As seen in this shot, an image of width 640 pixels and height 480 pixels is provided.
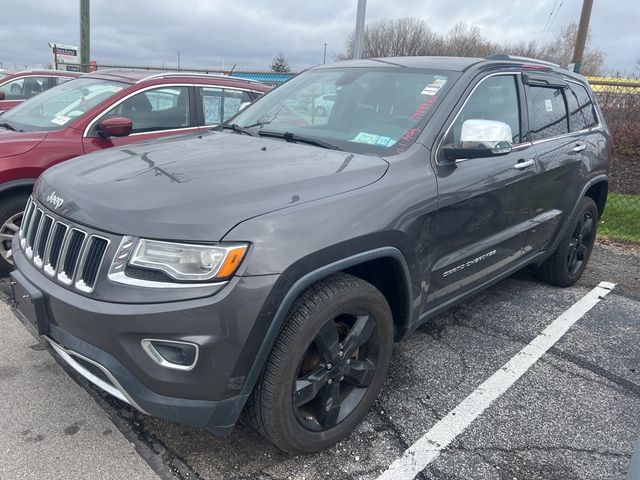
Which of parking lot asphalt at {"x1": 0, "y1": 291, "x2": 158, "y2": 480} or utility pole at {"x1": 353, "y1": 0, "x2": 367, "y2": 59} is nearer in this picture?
parking lot asphalt at {"x1": 0, "y1": 291, "x2": 158, "y2": 480}

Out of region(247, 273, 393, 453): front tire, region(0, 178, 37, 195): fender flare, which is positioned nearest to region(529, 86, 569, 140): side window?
region(247, 273, 393, 453): front tire

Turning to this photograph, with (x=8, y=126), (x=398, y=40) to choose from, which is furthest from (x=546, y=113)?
(x=398, y=40)

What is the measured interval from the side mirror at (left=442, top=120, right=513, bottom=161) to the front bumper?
1351 mm

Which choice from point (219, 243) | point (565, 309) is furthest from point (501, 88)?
point (219, 243)

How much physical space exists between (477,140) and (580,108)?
2252mm

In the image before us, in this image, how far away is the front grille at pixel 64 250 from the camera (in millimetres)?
2152

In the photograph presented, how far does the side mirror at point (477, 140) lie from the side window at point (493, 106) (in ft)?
0.19

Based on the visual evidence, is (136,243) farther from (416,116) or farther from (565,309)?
(565,309)

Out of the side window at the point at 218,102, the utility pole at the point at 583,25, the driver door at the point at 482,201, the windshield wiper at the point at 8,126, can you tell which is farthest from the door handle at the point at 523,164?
the utility pole at the point at 583,25

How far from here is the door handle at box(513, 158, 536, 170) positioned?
3458 millimetres

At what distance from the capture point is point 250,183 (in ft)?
7.66

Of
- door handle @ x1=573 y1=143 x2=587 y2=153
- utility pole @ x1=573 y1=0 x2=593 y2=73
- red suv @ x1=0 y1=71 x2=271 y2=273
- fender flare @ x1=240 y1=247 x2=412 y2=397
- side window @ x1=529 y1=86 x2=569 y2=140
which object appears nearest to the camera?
fender flare @ x1=240 y1=247 x2=412 y2=397

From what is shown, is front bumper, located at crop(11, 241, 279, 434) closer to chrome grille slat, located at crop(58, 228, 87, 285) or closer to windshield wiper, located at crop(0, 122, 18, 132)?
chrome grille slat, located at crop(58, 228, 87, 285)

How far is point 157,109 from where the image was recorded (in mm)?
5113
